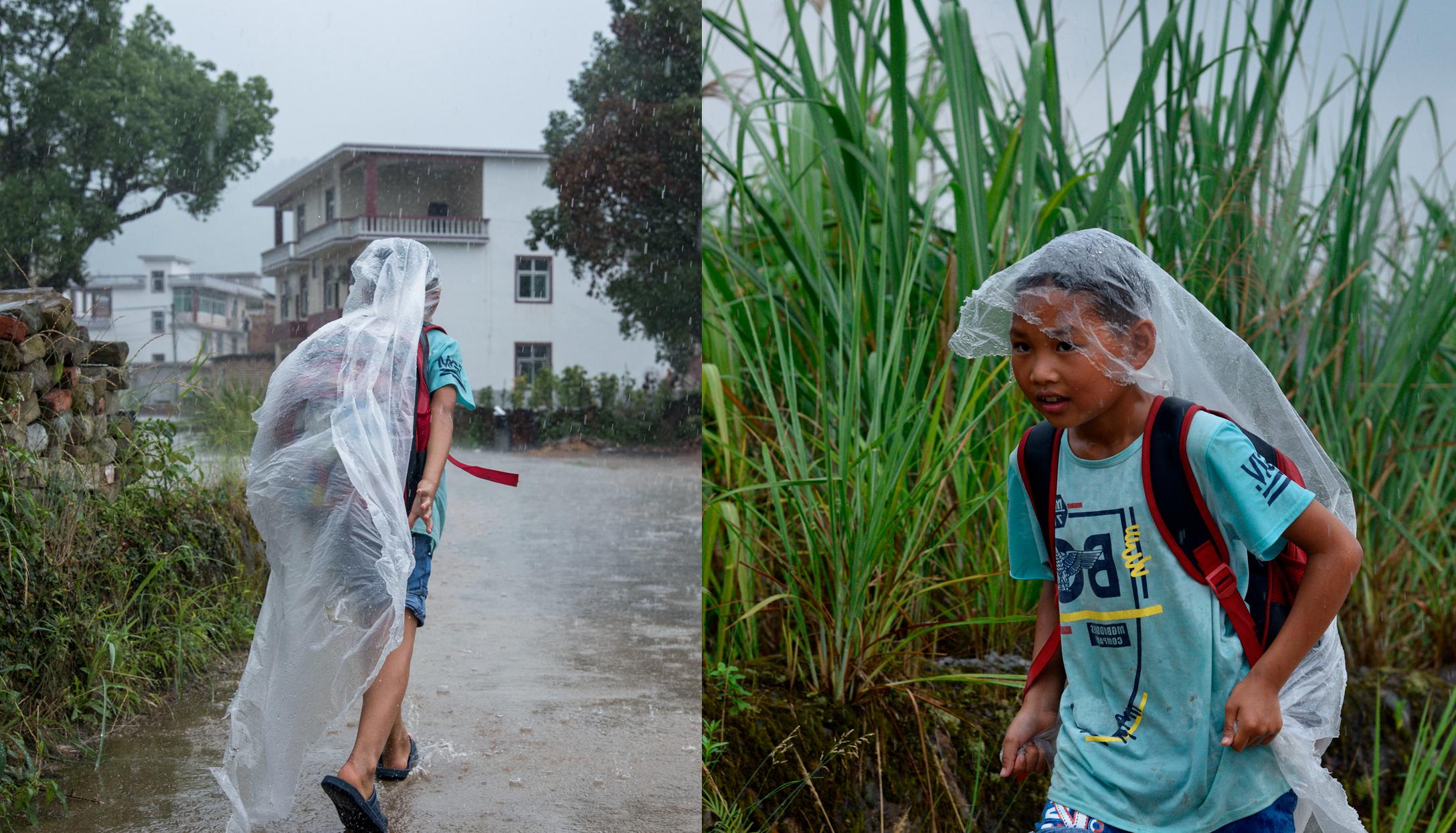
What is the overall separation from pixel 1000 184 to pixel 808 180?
0.47 m

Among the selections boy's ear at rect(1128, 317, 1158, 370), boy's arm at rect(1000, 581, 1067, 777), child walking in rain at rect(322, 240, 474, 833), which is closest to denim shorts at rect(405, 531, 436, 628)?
child walking in rain at rect(322, 240, 474, 833)

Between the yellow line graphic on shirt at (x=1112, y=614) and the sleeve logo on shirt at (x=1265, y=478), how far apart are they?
194 mm

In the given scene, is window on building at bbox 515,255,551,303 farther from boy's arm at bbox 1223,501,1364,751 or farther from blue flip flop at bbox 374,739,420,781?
boy's arm at bbox 1223,501,1364,751

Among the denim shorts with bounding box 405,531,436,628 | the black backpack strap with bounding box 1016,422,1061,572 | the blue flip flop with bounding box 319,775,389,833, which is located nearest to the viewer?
the black backpack strap with bounding box 1016,422,1061,572

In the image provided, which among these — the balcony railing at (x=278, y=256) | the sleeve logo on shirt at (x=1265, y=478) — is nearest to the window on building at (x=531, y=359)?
the balcony railing at (x=278, y=256)

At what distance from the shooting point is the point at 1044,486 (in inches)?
62.2

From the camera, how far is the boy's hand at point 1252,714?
4.51 feet

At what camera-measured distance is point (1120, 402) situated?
1.49 m

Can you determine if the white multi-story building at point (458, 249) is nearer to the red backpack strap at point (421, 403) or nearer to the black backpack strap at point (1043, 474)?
the red backpack strap at point (421, 403)

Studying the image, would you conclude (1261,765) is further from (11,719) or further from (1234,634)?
(11,719)

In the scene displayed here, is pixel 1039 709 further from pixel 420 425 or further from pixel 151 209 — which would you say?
pixel 151 209

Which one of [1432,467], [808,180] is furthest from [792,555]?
[1432,467]

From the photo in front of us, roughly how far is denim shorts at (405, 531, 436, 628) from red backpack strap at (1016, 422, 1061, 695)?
1279 millimetres

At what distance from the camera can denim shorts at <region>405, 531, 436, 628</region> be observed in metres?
2.35
